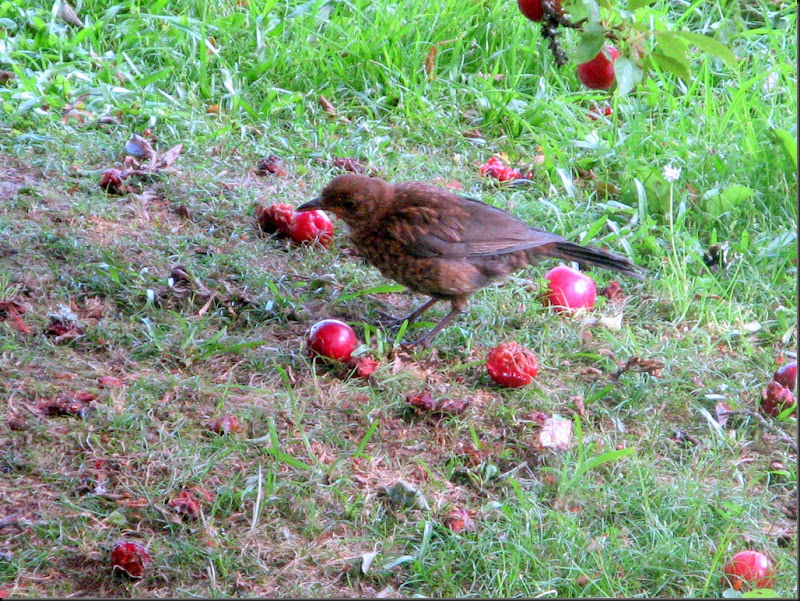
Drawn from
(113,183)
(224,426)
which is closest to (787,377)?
(224,426)

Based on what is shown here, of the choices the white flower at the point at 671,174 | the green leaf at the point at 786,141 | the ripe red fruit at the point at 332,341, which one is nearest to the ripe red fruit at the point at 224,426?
the ripe red fruit at the point at 332,341

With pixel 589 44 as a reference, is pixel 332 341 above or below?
below

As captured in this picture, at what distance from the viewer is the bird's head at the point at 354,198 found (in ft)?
15.8

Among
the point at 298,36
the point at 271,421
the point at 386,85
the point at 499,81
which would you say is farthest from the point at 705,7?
the point at 271,421

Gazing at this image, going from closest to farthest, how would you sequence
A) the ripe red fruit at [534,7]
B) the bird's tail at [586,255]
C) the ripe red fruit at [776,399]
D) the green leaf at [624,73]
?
the green leaf at [624,73] → the ripe red fruit at [534,7] → the ripe red fruit at [776,399] → the bird's tail at [586,255]

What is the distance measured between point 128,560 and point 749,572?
202 centimetres

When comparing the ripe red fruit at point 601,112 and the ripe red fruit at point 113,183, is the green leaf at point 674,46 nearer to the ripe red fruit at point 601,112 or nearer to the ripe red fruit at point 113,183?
the ripe red fruit at point 113,183

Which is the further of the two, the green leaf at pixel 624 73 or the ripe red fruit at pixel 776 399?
the ripe red fruit at pixel 776 399

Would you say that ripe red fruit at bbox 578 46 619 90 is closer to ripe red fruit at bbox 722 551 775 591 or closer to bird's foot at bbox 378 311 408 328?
ripe red fruit at bbox 722 551 775 591

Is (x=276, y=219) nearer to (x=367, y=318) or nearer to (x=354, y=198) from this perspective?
(x=354, y=198)

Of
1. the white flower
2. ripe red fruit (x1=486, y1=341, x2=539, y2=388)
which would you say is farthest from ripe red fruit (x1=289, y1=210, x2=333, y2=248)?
the white flower

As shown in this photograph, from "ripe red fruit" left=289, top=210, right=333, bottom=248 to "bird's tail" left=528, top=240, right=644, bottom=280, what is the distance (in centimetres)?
117

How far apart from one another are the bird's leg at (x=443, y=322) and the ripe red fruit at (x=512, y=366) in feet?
1.36

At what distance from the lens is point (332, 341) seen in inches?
173
